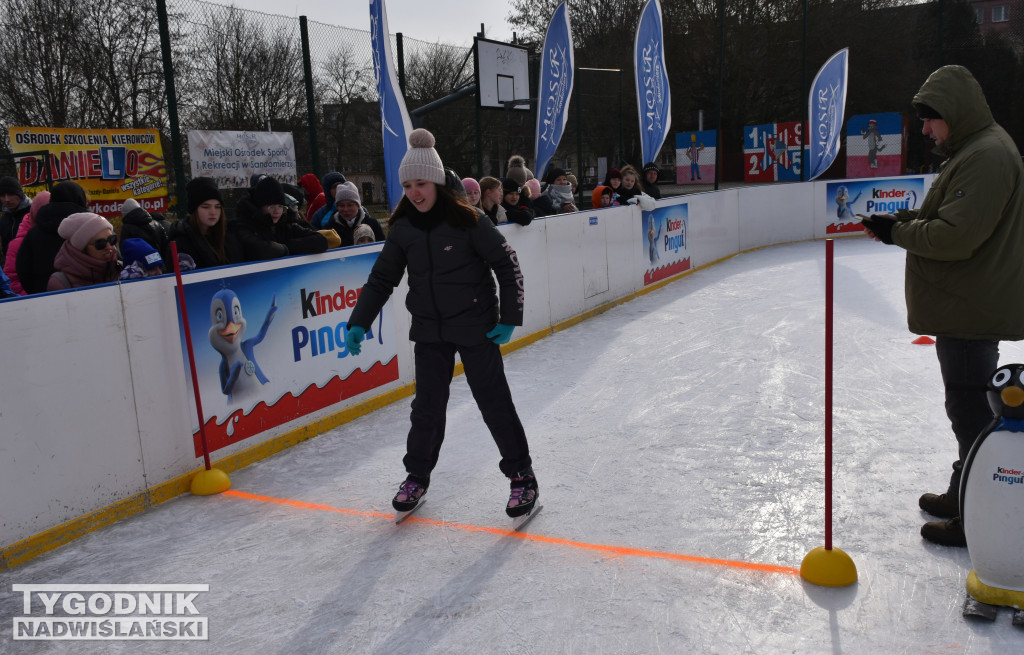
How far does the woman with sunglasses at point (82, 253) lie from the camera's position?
3889mm

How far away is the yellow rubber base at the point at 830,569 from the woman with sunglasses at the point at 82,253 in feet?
11.2

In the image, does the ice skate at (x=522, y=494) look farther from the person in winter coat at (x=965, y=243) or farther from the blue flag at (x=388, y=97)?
the blue flag at (x=388, y=97)

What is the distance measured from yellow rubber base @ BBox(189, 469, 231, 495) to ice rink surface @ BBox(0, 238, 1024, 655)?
73 millimetres

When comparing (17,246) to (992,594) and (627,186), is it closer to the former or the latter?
(992,594)

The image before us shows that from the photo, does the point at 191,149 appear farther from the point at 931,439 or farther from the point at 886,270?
the point at 886,270

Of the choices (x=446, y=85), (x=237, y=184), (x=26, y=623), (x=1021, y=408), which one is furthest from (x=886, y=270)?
(x=26, y=623)

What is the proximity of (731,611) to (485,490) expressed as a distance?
1.54 meters

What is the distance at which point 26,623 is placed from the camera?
2.87 metres

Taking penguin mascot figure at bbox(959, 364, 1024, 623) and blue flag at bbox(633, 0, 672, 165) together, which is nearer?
penguin mascot figure at bbox(959, 364, 1024, 623)

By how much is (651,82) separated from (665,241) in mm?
2250

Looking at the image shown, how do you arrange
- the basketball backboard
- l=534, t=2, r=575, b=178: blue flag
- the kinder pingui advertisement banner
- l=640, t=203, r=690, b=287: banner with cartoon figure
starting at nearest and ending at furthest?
1. the kinder pingui advertisement banner
2. l=534, t=2, r=575, b=178: blue flag
3. l=640, t=203, r=690, b=287: banner with cartoon figure
4. the basketball backboard

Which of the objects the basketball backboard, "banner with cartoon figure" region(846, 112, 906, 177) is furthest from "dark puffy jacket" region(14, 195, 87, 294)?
"banner with cartoon figure" region(846, 112, 906, 177)

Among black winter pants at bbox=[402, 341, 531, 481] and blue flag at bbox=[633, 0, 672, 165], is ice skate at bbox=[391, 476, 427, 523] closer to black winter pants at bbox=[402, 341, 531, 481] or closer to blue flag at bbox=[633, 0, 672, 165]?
black winter pants at bbox=[402, 341, 531, 481]

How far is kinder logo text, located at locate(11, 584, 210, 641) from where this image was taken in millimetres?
2781
